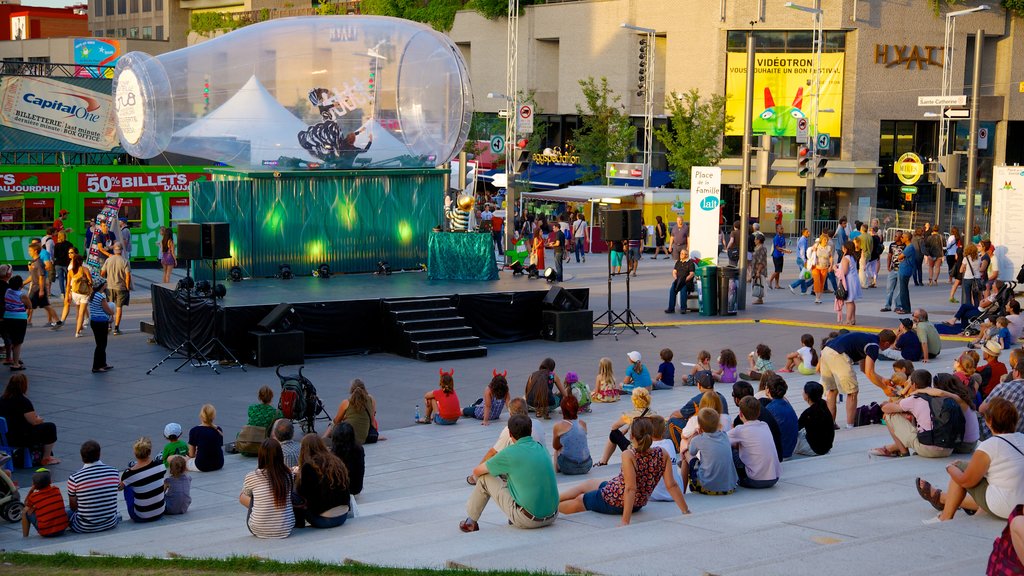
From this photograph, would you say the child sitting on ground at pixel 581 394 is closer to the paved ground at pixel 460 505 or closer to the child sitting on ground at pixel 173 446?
the paved ground at pixel 460 505

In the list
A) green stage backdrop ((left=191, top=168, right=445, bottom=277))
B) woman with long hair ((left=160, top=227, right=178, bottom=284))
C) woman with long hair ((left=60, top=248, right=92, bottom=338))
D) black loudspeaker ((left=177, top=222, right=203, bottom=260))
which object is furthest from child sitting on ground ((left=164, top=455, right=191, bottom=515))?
woman with long hair ((left=160, top=227, right=178, bottom=284))

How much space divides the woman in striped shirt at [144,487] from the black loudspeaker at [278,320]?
911 centimetres

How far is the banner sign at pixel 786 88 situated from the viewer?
5181 cm

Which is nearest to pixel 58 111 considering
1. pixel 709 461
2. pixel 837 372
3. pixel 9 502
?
pixel 9 502

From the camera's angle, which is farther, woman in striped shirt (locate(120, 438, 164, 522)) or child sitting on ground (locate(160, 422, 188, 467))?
child sitting on ground (locate(160, 422, 188, 467))

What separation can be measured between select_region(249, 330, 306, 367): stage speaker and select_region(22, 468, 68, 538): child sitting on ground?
945cm

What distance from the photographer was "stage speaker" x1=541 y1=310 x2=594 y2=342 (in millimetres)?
22828

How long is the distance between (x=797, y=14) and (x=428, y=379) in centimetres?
3724

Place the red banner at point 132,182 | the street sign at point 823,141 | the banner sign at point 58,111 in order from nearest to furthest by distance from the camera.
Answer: the red banner at point 132,182 < the banner sign at point 58,111 < the street sign at point 823,141

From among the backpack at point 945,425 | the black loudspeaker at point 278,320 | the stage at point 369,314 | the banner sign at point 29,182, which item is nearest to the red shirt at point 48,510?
the backpack at point 945,425

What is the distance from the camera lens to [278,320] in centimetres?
2019

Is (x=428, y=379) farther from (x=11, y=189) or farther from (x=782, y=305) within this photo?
(x=11, y=189)

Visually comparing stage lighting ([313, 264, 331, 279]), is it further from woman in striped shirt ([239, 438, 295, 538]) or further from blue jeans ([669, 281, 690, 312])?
woman in striped shirt ([239, 438, 295, 538])

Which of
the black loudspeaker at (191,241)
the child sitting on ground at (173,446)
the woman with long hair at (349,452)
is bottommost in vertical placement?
the child sitting on ground at (173,446)
